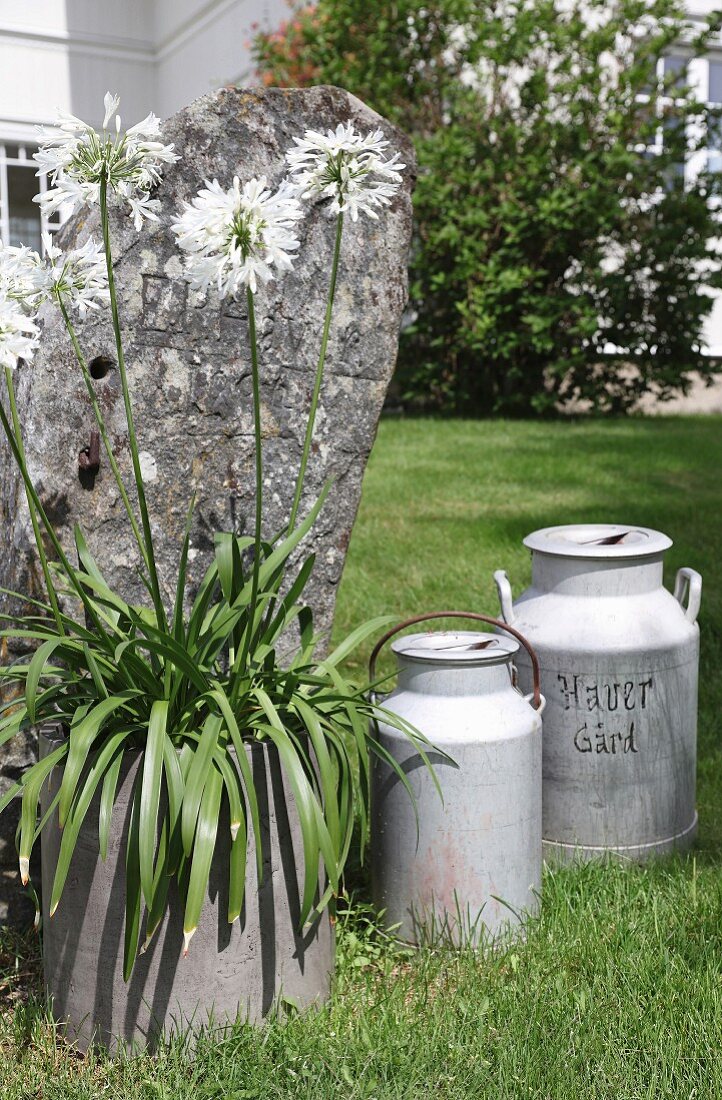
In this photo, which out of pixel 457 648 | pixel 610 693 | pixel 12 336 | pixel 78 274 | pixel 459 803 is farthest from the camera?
pixel 610 693

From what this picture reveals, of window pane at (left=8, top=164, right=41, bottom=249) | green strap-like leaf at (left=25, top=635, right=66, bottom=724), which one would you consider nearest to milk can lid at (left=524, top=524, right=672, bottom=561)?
green strap-like leaf at (left=25, top=635, right=66, bottom=724)

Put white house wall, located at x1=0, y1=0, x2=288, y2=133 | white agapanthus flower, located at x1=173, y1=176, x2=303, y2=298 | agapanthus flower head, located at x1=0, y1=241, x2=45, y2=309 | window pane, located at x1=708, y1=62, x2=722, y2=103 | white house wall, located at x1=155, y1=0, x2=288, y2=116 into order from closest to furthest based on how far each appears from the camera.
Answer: white agapanthus flower, located at x1=173, y1=176, x2=303, y2=298, agapanthus flower head, located at x1=0, y1=241, x2=45, y2=309, window pane, located at x1=708, y1=62, x2=722, y2=103, white house wall, located at x1=155, y1=0, x2=288, y2=116, white house wall, located at x1=0, y1=0, x2=288, y2=133

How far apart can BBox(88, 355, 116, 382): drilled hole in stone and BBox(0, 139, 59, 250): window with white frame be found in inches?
432

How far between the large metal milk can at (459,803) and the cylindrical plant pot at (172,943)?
36 cm

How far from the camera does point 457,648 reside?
8.95ft

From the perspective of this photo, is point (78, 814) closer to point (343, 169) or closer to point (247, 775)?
point (247, 775)

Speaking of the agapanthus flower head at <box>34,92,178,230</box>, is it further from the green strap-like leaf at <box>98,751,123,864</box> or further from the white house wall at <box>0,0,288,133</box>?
the white house wall at <box>0,0,288,133</box>

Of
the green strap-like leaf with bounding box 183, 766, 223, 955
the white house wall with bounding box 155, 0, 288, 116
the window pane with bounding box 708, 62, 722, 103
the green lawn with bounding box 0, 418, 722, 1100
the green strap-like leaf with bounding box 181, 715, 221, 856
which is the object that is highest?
the white house wall with bounding box 155, 0, 288, 116

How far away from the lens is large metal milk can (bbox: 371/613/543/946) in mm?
2572

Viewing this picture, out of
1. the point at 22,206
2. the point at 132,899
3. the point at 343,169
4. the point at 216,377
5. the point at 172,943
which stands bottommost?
the point at 172,943

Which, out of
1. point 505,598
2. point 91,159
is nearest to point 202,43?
point 505,598

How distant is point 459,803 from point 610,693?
1.81 feet

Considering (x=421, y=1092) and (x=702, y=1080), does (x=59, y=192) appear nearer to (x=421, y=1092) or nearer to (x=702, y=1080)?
(x=421, y=1092)

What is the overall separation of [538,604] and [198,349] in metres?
1.07
